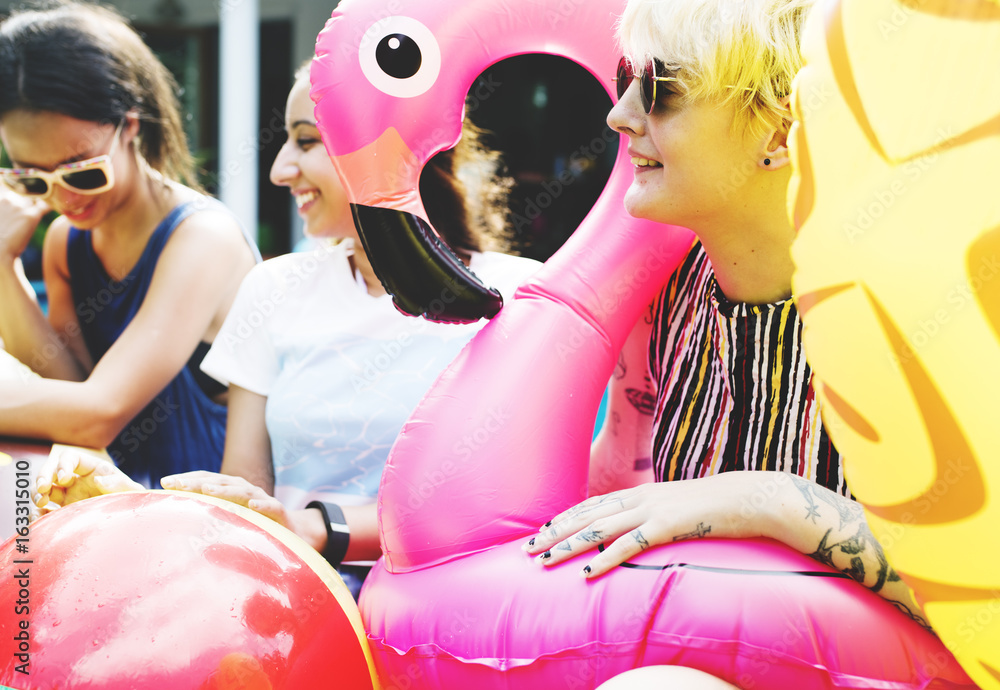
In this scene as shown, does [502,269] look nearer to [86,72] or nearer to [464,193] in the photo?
[464,193]

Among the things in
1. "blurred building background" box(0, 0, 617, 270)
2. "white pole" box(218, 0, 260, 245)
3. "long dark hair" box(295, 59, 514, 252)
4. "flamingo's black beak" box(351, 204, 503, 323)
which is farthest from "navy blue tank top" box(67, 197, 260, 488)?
"white pole" box(218, 0, 260, 245)

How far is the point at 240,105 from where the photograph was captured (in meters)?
5.32

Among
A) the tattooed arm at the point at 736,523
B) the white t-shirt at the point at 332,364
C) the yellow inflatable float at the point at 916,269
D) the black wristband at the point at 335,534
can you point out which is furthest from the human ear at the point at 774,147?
the black wristband at the point at 335,534

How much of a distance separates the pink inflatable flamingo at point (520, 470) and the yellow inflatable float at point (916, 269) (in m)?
0.14

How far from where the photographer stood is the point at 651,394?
1441mm

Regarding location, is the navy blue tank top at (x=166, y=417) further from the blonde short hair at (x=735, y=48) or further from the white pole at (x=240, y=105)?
the white pole at (x=240, y=105)

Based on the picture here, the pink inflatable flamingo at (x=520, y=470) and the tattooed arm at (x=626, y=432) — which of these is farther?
the tattooed arm at (x=626, y=432)

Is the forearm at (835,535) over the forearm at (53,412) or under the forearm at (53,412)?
over

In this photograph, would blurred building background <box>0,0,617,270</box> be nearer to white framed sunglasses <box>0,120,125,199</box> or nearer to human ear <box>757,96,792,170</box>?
white framed sunglasses <box>0,120,125,199</box>

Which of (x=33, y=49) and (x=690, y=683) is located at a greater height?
(x=33, y=49)

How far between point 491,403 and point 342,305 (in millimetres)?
647

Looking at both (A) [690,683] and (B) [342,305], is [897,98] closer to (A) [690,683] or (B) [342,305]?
(A) [690,683]

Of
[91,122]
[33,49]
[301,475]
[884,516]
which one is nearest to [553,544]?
[884,516]

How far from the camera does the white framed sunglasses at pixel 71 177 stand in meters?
1.85
